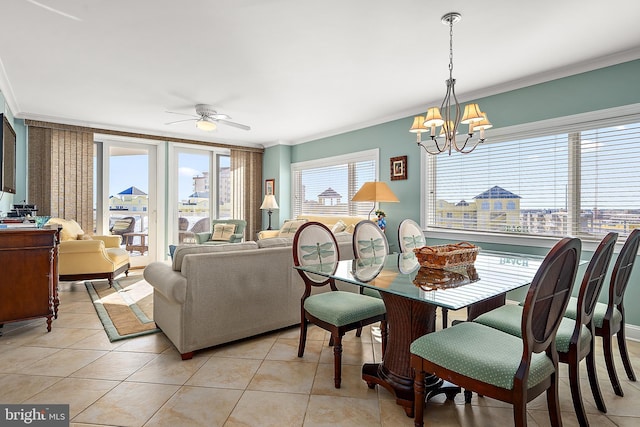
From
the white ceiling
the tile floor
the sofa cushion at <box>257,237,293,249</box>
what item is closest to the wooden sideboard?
the tile floor

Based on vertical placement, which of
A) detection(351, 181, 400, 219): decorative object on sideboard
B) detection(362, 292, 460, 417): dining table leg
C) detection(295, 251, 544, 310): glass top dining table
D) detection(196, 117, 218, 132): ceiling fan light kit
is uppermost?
detection(196, 117, 218, 132): ceiling fan light kit

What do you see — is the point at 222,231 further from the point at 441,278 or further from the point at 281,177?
the point at 441,278

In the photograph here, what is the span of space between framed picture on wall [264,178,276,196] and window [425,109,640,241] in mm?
3478

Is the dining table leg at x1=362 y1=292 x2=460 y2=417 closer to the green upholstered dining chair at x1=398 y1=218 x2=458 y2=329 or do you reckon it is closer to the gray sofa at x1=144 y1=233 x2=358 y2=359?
the gray sofa at x1=144 y1=233 x2=358 y2=359

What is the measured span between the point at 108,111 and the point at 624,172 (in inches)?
228

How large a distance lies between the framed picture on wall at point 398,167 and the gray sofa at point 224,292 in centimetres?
229

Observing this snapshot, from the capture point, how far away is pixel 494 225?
3.86m

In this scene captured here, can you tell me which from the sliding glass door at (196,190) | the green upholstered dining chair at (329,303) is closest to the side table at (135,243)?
the sliding glass door at (196,190)

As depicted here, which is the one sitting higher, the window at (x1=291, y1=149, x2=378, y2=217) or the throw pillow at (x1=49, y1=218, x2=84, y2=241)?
the window at (x1=291, y1=149, x2=378, y2=217)

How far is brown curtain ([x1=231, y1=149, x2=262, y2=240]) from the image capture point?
273 inches

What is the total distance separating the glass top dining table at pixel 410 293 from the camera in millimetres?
1701

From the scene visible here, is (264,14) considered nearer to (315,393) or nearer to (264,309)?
(264,309)

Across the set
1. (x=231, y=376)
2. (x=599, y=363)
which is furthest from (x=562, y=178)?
(x=231, y=376)

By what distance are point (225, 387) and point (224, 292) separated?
2.35ft
